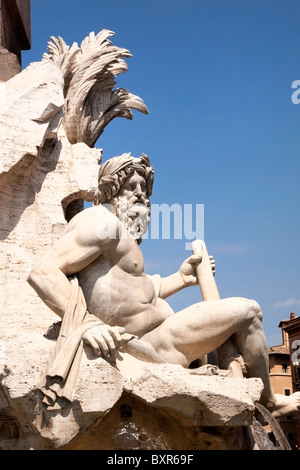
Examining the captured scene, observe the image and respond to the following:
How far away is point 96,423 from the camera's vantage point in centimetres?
535

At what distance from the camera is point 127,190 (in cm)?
652

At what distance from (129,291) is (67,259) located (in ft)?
1.93

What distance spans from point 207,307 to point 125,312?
692 millimetres

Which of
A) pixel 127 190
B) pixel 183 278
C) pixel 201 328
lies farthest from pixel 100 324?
pixel 183 278

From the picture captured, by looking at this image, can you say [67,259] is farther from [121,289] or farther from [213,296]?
[213,296]

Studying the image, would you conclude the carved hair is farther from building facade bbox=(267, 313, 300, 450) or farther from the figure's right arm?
building facade bbox=(267, 313, 300, 450)

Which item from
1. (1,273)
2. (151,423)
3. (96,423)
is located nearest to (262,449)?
(151,423)

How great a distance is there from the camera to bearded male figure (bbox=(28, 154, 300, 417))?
585 cm

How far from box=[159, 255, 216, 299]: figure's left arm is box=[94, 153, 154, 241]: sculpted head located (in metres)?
0.62

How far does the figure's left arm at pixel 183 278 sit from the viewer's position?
6891mm

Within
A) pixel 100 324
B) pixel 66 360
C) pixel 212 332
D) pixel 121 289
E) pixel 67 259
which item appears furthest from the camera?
pixel 212 332

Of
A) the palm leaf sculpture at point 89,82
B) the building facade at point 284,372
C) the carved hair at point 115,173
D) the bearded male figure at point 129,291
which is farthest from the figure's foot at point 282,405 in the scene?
the building facade at point 284,372

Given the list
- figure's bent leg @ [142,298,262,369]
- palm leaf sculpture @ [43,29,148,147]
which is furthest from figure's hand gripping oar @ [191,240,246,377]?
palm leaf sculpture @ [43,29,148,147]

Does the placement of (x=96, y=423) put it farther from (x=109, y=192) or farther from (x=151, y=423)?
(x=109, y=192)
